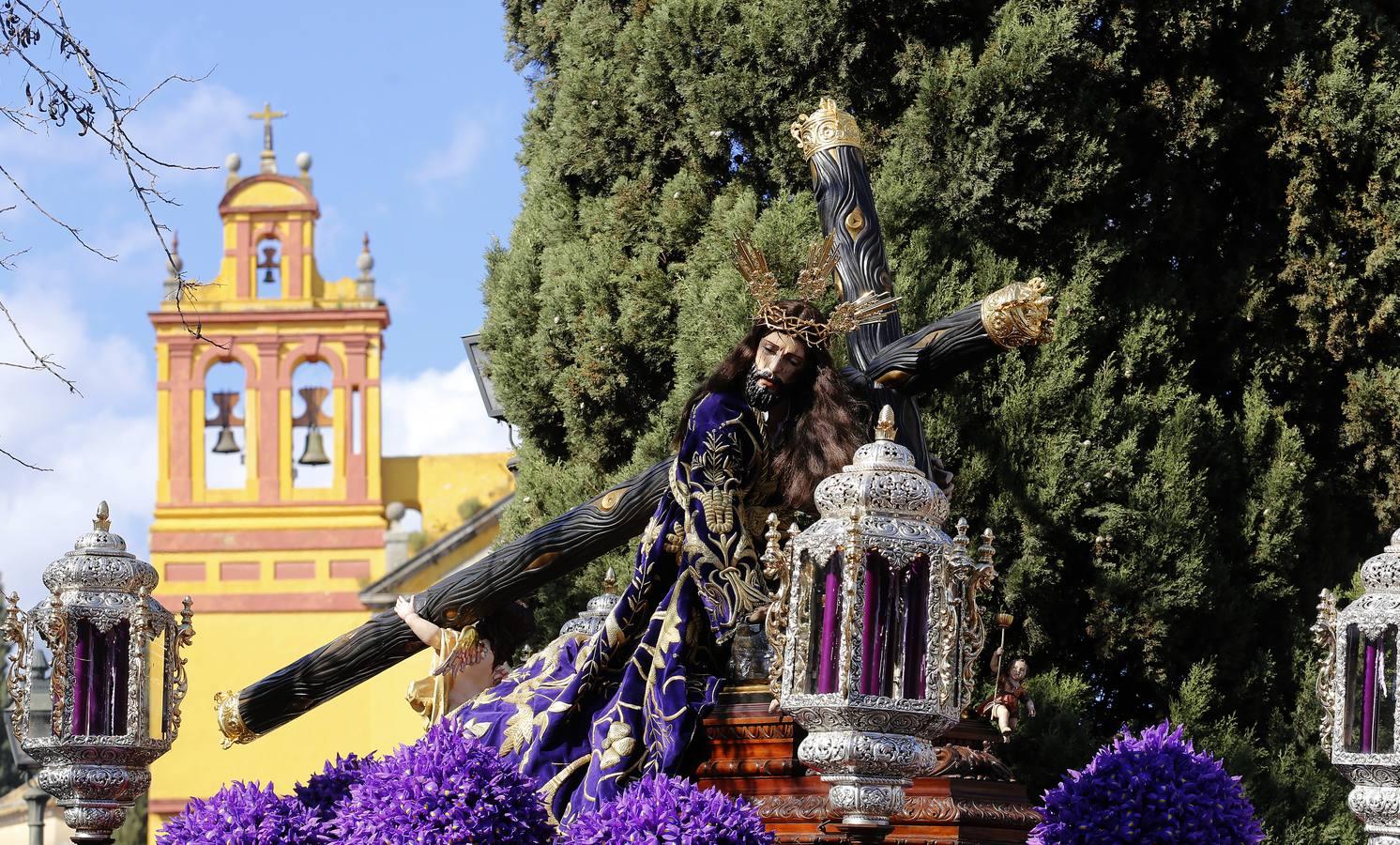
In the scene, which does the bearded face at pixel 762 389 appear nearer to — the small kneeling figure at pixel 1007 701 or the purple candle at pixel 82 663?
the small kneeling figure at pixel 1007 701

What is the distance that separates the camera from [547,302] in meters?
10.9

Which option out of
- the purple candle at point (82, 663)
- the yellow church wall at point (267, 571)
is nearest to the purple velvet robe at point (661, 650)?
the purple candle at point (82, 663)

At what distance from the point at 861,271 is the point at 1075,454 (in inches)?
93.7

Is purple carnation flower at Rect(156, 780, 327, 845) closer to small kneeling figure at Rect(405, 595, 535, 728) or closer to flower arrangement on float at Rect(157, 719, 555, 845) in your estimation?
flower arrangement on float at Rect(157, 719, 555, 845)

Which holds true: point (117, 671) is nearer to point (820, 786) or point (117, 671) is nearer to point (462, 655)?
point (462, 655)

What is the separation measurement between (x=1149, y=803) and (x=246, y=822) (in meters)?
2.57

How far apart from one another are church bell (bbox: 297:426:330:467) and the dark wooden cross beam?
89.1ft

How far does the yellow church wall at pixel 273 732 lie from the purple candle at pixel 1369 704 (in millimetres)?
24114

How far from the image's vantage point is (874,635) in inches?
214

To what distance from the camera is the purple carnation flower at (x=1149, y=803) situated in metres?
5.73

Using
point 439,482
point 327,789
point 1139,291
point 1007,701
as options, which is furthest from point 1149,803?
point 439,482

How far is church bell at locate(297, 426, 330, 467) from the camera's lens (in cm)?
3453

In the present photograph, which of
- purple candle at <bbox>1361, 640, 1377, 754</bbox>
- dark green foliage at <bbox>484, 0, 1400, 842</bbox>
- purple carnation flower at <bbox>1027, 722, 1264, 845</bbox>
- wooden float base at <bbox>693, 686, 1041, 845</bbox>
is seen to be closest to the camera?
purple carnation flower at <bbox>1027, 722, 1264, 845</bbox>

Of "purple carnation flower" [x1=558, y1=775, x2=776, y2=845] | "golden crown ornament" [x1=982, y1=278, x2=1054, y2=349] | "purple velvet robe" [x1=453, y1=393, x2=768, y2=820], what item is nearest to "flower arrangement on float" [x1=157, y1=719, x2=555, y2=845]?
"purple carnation flower" [x1=558, y1=775, x2=776, y2=845]
